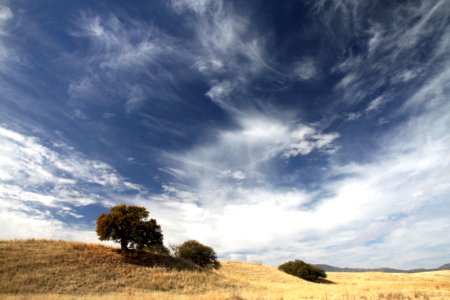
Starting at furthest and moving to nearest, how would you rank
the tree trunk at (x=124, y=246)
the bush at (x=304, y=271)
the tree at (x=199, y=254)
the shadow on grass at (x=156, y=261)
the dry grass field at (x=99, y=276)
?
the bush at (x=304, y=271) → the tree at (x=199, y=254) → the tree trunk at (x=124, y=246) → the shadow on grass at (x=156, y=261) → the dry grass field at (x=99, y=276)

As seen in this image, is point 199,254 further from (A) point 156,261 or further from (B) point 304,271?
(B) point 304,271

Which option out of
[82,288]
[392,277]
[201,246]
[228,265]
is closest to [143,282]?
[82,288]

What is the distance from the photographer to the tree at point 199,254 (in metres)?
51.0

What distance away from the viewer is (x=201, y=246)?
52.8 metres

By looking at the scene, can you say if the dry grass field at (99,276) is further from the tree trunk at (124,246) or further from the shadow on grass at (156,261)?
the tree trunk at (124,246)

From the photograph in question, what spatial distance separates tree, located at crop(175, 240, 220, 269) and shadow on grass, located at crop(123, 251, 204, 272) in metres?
10.1

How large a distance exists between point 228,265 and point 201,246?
1279 cm

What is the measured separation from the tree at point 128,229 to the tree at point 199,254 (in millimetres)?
13994

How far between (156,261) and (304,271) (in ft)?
139

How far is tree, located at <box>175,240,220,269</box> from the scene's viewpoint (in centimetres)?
5097

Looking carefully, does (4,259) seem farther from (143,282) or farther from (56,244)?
(143,282)

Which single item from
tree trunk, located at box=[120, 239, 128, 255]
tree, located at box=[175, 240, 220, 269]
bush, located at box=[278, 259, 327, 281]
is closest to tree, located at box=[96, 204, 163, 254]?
tree trunk, located at box=[120, 239, 128, 255]

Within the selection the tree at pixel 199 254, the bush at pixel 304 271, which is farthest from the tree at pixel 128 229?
the bush at pixel 304 271

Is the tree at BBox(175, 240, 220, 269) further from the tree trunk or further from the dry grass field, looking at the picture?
the tree trunk
